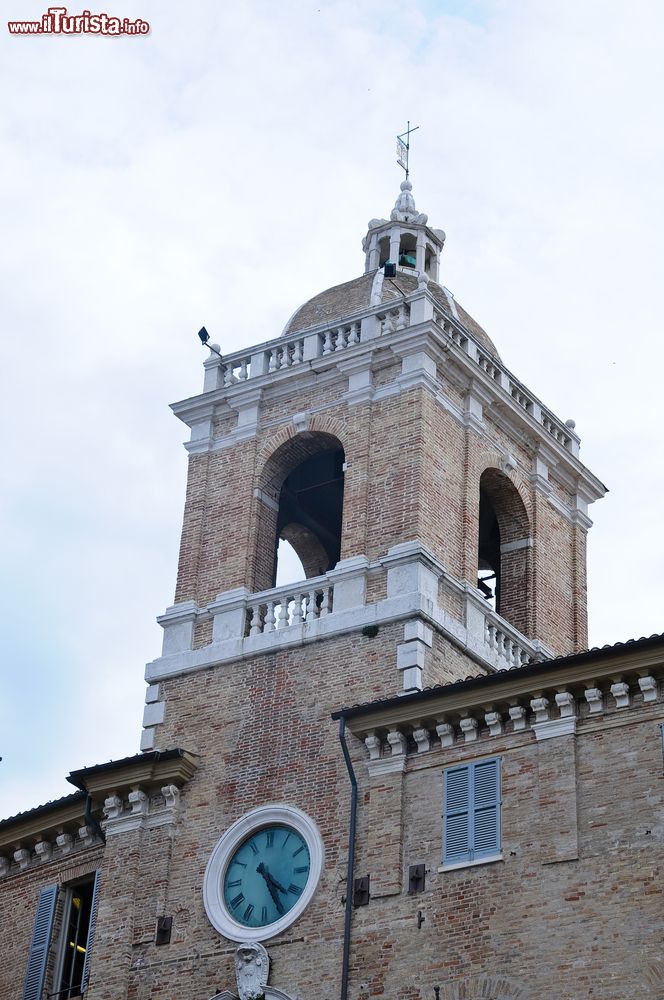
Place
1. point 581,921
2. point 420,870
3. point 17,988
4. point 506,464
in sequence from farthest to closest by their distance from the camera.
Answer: point 506,464
point 17,988
point 420,870
point 581,921

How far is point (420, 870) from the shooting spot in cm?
2677

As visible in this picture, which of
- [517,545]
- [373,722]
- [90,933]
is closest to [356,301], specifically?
[517,545]

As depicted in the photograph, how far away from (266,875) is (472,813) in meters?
3.71

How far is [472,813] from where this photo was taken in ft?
87.6

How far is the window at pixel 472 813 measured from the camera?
2639 cm

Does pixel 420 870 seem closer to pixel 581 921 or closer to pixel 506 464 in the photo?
pixel 581 921

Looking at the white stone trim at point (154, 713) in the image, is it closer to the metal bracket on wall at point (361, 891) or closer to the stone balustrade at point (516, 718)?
the stone balustrade at point (516, 718)

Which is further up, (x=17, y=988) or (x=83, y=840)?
(x=83, y=840)

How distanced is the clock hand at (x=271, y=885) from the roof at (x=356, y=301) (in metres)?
11.1

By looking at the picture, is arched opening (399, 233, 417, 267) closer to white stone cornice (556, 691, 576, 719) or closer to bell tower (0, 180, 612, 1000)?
bell tower (0, 180, 612, 1000)

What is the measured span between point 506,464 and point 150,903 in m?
10.5

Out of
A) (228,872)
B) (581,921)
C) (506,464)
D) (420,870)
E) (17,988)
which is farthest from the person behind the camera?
(506,464)

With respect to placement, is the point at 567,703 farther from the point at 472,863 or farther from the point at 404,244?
the point at 404,244

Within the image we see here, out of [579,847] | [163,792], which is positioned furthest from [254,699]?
[579,847]
